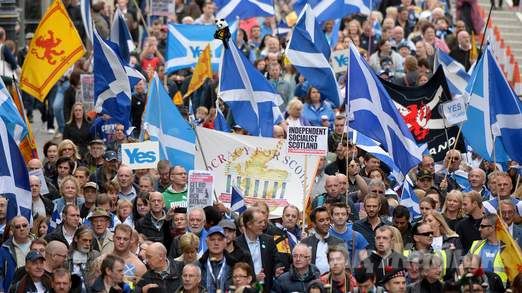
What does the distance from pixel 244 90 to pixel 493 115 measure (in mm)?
2932

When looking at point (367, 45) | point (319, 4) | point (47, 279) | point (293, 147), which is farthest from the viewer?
point (367, 45)

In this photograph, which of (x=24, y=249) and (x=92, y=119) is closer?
(x=24, y=249)

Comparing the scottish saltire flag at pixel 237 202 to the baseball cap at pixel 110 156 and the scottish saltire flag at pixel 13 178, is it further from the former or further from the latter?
the baseball cap at pixel 110 156

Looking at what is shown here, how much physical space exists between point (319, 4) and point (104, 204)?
34.6ft

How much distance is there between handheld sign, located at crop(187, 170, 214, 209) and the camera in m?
19.6

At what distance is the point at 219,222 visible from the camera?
734 inches

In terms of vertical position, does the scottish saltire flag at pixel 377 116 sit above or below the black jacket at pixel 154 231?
above

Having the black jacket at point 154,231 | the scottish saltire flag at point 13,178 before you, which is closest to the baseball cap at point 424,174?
the black jacket at point 154,231

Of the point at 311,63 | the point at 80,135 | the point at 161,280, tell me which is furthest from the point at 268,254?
the point at 80,135

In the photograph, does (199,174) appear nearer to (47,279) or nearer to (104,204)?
(104,204)

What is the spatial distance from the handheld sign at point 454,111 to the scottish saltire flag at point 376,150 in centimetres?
90

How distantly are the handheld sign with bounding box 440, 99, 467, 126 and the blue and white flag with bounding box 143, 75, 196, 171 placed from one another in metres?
2.83

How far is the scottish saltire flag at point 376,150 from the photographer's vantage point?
20.6m

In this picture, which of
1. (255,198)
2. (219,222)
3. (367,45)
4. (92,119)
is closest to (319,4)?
(367,45)
